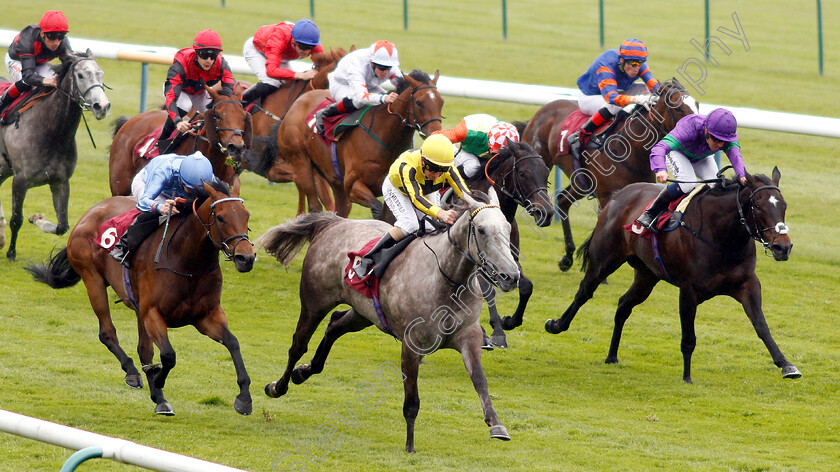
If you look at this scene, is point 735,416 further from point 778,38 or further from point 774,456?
point 778,38

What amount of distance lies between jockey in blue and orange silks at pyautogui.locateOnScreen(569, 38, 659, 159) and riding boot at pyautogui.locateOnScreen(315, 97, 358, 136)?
2.37 m

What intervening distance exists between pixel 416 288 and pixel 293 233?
4.76 ft

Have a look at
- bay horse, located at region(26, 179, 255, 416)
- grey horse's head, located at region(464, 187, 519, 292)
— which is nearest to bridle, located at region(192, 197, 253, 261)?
bay horse, located at region(26, 179, 255, 416)

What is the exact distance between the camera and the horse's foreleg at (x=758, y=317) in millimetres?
8008

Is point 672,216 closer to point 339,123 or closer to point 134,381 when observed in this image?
point 339,123

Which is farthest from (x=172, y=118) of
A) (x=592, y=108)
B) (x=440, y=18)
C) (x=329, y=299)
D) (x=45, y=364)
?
(x=440, y=18)

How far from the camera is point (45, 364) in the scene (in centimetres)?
848

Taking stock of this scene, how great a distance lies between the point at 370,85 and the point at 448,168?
4.00 metres

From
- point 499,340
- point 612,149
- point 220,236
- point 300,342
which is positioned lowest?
point 499,340

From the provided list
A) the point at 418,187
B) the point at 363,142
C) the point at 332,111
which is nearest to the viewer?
the point at 418,187

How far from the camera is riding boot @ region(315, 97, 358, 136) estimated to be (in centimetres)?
1079

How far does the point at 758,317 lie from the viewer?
26.9 feet

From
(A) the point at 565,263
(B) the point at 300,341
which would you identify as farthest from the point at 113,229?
(A) the point at 565,263

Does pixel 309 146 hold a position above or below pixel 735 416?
above
